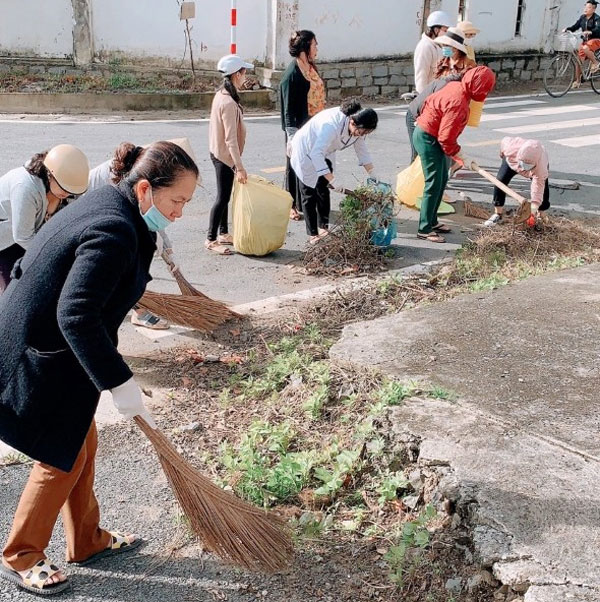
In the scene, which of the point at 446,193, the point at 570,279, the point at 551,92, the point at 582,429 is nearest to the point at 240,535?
the point at 582,429

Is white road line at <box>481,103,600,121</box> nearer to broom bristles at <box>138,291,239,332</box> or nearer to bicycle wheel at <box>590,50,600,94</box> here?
bicycle wheel at <box>590,50,600,94</box>

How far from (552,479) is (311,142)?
156 inches

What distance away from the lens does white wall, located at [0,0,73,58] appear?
1401 centimetres

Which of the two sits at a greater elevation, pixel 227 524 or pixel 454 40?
pixel 454 40

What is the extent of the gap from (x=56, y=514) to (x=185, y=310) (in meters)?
2.48

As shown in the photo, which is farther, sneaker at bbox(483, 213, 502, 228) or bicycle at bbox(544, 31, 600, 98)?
bicycle at bbox(544, 31, 600, 98)

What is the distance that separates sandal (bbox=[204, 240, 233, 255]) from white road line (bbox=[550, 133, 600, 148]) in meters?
6.38

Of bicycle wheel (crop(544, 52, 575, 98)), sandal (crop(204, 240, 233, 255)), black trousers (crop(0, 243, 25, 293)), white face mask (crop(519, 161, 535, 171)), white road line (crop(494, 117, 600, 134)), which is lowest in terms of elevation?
sandal (crop(204, 240, 233, 255))

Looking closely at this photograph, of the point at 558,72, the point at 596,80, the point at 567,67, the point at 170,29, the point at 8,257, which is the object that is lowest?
the point at 8,257

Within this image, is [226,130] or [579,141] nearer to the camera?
[226,130]

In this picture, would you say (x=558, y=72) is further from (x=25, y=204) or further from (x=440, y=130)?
(x=25, y=204)

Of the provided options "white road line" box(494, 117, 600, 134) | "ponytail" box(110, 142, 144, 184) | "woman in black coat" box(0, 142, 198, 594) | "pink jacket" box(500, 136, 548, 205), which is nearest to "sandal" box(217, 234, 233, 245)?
"pink jacket" box(500, 136, 548, 205)

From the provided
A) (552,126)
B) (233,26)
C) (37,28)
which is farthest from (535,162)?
(37,28)

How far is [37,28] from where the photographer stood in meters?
14.2
